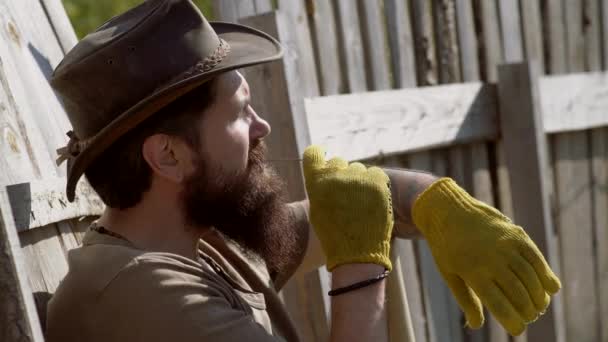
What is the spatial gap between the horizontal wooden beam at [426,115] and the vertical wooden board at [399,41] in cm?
10

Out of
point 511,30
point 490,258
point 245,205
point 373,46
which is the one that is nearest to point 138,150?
point 245,205

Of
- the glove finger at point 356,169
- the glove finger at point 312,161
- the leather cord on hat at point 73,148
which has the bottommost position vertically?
the glove finger at point 356,169

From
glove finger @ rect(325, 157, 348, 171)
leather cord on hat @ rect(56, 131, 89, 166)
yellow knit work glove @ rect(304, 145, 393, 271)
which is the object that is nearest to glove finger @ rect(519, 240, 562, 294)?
yellow knit work glove @ rect(304, 145, 393, 271)

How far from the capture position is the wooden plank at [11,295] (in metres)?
1.61

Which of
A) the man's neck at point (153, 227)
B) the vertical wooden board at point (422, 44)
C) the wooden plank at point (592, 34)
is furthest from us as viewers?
the wooden plank at point (592, 34)

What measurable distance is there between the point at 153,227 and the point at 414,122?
5.30 feet

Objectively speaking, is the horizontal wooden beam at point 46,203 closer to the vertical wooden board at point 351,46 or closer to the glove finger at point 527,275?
the glove finger at point 527,275

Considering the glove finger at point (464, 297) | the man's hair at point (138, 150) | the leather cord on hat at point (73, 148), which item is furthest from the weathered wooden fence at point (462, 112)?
the leather cord on hat at point (73, 148)

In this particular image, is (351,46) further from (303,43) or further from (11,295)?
(11,295)

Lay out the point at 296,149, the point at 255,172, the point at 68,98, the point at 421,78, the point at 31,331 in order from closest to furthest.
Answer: the point at 31,331
the point at 68,98
the point at 255,172
the point at 296,149
the point at 421,78

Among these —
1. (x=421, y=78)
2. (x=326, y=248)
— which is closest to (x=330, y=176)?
(x=326, y=248)

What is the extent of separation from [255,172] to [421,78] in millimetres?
1677

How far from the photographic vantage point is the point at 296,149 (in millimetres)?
2863

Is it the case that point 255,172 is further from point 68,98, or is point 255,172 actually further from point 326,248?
point 68,98
